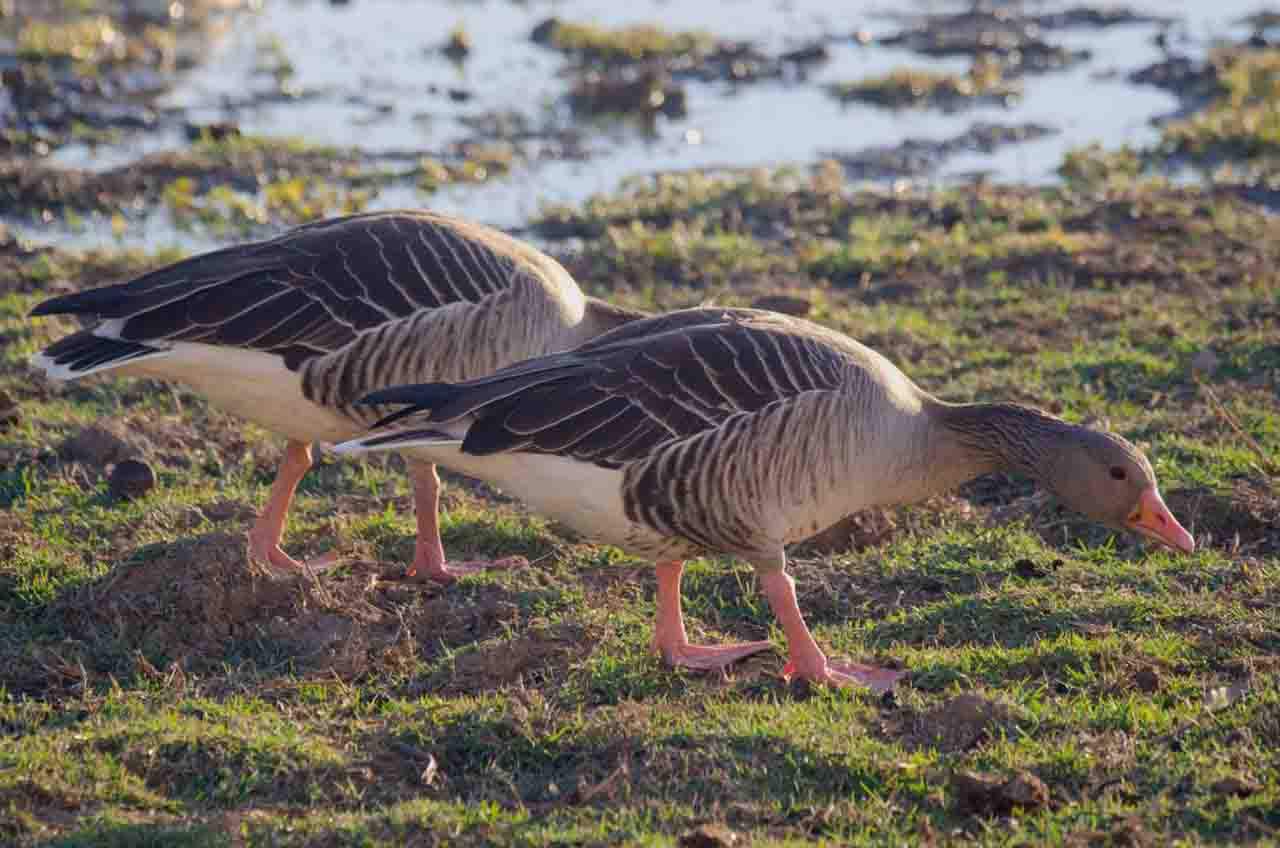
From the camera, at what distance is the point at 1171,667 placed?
605cm

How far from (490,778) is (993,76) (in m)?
13.6

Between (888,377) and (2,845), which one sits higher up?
(888,377)

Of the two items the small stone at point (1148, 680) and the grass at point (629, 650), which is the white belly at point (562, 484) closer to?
the grass at point (629, 650)

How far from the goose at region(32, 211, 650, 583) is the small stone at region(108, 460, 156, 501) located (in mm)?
911

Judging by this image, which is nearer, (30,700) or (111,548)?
(30,700)

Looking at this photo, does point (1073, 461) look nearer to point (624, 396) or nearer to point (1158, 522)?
point (1158, 522)

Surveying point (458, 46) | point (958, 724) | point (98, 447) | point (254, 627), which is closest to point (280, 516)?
point (254, 627)

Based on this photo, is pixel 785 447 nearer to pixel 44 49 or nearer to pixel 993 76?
pixel 993 76

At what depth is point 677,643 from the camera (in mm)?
6289

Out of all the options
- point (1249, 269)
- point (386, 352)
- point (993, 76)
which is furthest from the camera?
point (993, 76)

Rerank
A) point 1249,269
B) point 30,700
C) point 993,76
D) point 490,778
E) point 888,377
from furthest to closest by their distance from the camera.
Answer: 1. point 993,76
2. point 1249,269
3. point 888,377
4. point 30,700
5. point 490,778

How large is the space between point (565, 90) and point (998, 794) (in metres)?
13.2

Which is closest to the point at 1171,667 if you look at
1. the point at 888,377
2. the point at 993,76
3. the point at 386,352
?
the point at 888,377

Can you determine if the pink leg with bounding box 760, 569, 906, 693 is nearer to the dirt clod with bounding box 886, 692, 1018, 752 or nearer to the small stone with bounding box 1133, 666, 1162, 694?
the dirt clod with bounding box 886, 692, 1018, 752
